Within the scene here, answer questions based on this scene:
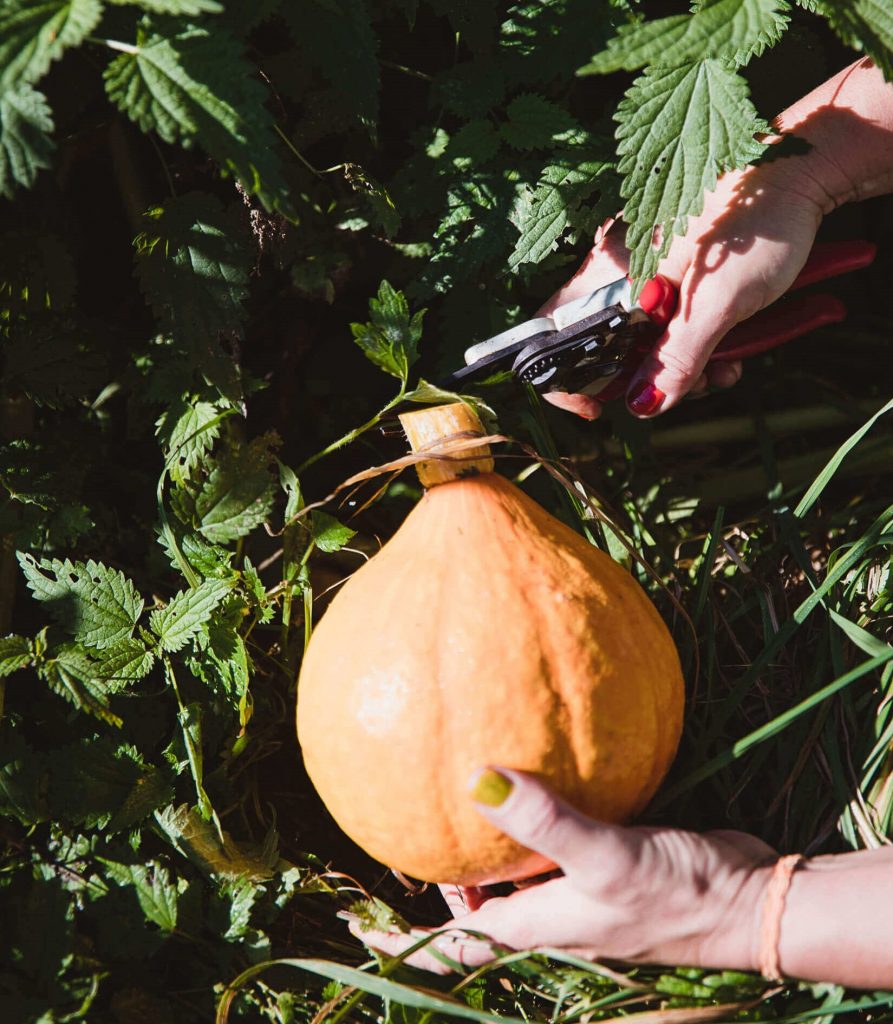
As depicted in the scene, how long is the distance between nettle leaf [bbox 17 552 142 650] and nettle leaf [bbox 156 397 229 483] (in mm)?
223

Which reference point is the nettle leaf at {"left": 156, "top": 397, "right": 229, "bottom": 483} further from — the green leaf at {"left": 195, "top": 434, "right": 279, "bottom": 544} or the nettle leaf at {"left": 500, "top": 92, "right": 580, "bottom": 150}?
the nettle leaf at {"left": 500, "top": 92, "right": 580, "bottom": 150}

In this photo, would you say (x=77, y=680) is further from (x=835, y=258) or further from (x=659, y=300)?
(x=835, y=258)

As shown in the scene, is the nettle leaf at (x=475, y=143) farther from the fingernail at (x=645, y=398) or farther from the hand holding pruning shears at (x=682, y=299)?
the fingernail at (x=645, y=398)

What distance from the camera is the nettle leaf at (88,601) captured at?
1.64 m

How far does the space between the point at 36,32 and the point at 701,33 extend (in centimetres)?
93

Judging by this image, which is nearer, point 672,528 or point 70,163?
point 70,163

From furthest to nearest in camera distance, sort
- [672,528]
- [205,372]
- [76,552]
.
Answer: [672,528] → [76,552] → [205,372]

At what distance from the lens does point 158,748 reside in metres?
1.79

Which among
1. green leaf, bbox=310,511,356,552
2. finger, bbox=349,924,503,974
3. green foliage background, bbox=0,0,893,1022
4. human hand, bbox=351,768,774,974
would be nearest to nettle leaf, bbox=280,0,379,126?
green foliage background, bbox=0,0,893,1022

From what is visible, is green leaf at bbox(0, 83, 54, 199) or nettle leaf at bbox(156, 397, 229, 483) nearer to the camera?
green leaf at bbox(0, 83, 54, 199)

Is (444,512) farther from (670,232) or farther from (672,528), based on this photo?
(672,528)

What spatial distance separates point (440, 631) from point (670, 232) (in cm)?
71

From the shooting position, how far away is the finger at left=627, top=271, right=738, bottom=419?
164 cm

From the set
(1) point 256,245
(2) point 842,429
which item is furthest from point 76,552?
(2) point 842,429
